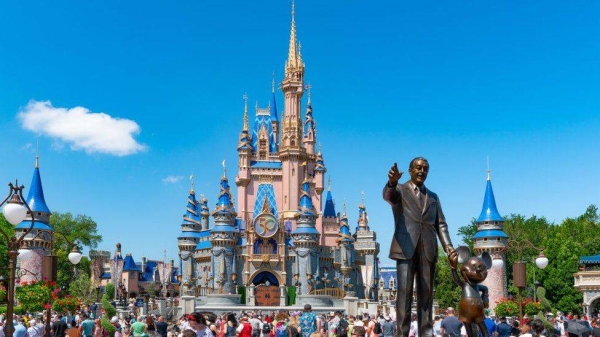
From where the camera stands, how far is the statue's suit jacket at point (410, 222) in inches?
356

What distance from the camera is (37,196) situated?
54.1 metres

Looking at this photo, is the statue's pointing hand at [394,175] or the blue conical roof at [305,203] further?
the blue conical roof at [305,203]

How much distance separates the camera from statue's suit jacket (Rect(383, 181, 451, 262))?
356 inches

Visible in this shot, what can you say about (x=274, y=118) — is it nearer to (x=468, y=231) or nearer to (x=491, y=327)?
(x=468, y=231)

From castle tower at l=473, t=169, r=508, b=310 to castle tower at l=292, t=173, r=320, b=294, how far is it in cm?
1354

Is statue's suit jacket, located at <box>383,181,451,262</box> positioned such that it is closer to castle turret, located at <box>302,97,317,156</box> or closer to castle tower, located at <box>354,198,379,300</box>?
castle tower, located at <box>354,198,379,300</box>

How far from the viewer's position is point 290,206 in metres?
66.5

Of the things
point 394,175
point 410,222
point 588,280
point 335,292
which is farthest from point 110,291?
point 394,175

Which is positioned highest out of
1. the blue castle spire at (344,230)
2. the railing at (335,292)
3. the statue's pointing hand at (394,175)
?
the blue castle spire at (344,230)

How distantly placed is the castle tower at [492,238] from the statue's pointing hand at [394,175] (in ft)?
160

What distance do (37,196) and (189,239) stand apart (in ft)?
52.1

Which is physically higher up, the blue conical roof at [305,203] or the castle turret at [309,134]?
the castle turret at [309,134]

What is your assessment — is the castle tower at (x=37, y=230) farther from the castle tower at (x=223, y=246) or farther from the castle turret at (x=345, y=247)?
the castle turret at (x=345, y=247)

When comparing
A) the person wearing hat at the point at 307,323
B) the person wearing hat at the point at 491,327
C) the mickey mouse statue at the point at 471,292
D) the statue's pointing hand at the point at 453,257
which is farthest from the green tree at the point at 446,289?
the statue's pointing hand at the point at 453,257
